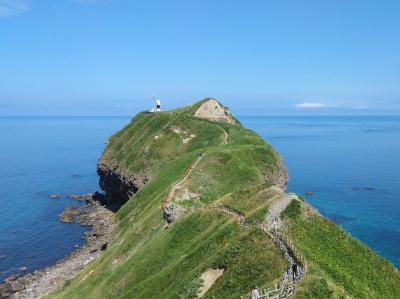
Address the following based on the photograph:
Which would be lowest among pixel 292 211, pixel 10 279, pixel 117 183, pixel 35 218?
pixel 35 218

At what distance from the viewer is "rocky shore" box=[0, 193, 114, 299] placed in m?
75.5

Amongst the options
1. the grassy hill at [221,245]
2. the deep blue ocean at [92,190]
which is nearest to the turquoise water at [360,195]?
the deep blue ocean at [92,190]

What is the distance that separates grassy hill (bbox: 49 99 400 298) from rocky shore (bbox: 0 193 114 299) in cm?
802

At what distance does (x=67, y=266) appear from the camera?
3339 inches

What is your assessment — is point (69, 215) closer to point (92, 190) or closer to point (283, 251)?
point (92, 190)

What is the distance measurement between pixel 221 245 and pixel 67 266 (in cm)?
5502

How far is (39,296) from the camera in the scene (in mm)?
72375

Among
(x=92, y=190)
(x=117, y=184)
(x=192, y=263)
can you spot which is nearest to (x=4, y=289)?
(x=117, y=184)

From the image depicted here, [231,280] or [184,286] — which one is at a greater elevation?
[231,280]

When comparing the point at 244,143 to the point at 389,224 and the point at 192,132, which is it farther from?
the point at 389,224

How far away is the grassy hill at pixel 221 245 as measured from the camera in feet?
106

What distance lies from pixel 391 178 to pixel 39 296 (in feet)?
415

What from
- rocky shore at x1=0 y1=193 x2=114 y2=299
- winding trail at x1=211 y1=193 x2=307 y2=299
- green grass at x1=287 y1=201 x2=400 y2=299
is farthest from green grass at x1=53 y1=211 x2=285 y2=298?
rocky shore at x1=0 y1=193 x2=114 y2=299

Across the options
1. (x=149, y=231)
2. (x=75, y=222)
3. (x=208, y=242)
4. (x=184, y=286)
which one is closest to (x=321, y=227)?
(x=208, y=242)
